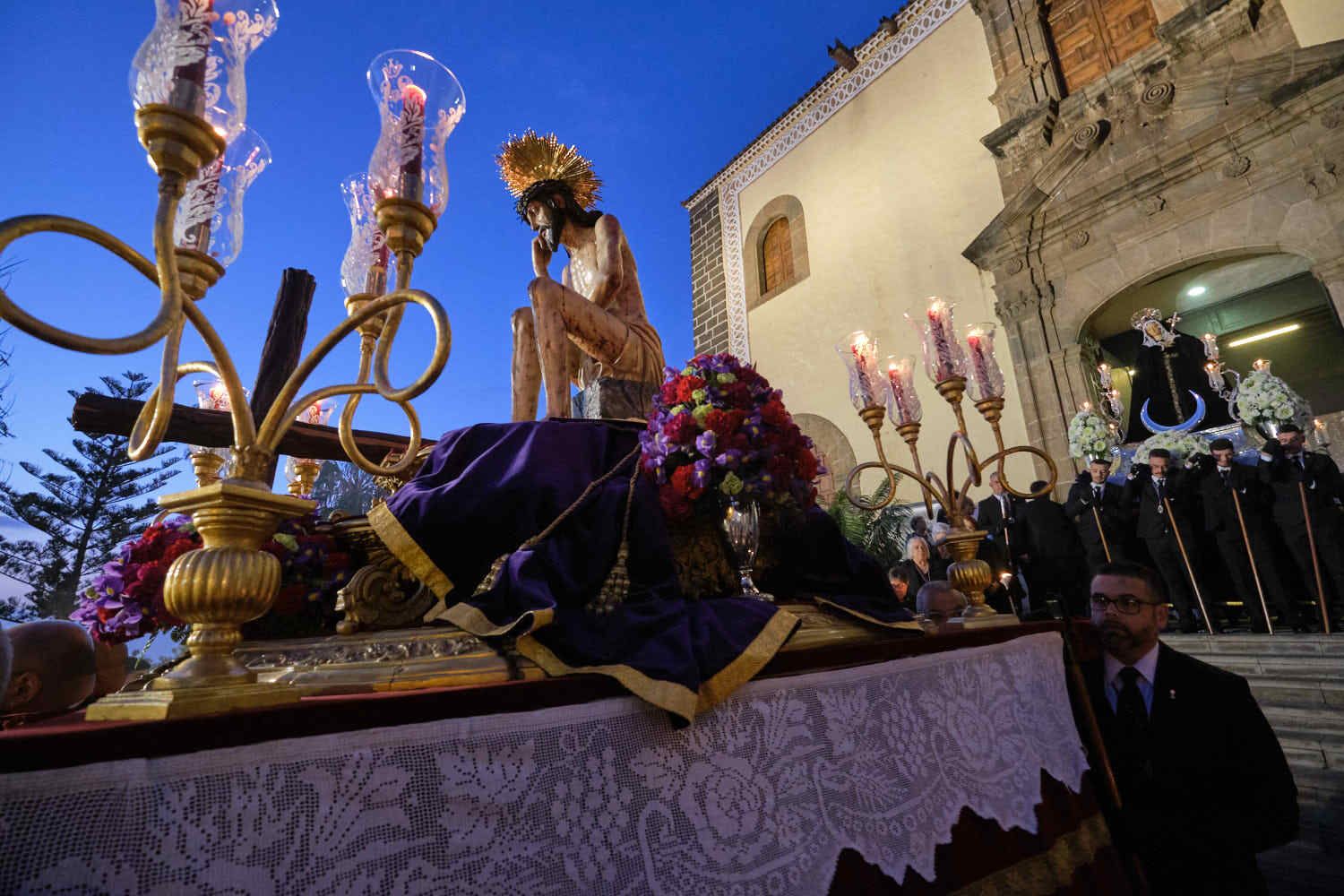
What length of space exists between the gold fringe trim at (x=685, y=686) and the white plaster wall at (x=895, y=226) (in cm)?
702

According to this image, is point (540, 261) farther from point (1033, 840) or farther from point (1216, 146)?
point (1216, 146)

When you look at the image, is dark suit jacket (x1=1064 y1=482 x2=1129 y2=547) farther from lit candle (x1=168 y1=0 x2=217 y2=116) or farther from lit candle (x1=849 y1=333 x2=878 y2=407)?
lit candle (x1=168 y1=0 x2=217 y2=116)

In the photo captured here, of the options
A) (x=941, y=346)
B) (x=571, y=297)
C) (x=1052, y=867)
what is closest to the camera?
(x=1052, y=867)

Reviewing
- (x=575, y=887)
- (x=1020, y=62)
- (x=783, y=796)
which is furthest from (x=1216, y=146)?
(x=575, y=887)

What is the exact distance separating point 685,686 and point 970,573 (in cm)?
207

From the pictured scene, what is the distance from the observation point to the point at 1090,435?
6270 mm

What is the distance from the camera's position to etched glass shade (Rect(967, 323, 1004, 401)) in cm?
292

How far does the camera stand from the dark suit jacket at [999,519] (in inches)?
238

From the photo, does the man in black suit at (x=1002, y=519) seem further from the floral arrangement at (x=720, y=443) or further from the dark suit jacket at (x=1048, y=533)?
the floral arrangement at (x=720, y=443)

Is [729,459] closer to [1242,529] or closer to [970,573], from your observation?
[970,573]

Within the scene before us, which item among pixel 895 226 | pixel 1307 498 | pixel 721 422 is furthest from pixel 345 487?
pixel 1307 498

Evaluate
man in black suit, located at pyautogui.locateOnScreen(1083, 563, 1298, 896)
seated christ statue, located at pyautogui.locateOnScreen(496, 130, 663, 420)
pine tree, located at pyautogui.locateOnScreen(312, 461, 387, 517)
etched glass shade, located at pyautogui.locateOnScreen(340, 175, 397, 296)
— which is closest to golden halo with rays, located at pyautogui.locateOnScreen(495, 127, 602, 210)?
seated christ statue, located at pyautogui.locateOnScreen(496, 130, 663, 420)

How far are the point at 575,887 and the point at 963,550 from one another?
7.86ft

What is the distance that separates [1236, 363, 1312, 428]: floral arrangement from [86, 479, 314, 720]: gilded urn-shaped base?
744 cm
